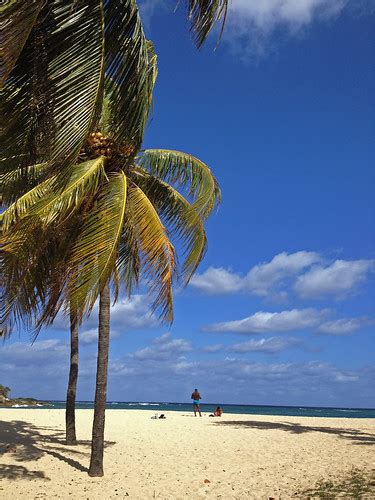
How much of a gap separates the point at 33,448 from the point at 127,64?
1132cm

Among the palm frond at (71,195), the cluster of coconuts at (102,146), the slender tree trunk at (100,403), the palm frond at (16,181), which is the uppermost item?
the cluster of coconuts at (102,146)

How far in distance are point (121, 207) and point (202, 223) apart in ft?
9.14

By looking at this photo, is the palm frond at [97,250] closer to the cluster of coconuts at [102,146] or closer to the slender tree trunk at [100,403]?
the cluster of coconuts at [102,146]

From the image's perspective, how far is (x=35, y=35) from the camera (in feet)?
19.7

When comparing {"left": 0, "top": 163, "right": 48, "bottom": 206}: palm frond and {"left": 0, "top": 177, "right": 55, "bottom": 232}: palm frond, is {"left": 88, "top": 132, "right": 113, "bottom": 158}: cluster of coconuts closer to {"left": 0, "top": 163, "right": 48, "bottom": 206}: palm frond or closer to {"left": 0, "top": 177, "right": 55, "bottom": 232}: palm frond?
{"left": 0, "top": 163, "right": 48, "bottom": 206}: palm frond

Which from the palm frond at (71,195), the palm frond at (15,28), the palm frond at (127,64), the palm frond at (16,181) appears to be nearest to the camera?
the palm frond at (15,28)

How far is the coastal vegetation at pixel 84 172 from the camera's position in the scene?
19.7ft

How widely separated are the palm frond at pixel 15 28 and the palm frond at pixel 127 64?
1085 mm

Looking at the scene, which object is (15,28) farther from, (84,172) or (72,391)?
(72,391)

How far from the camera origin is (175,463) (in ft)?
42.0

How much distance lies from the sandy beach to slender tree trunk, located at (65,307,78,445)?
0.41 m

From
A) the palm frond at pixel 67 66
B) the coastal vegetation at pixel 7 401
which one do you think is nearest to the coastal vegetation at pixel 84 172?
the palm frond at pixel 67 66

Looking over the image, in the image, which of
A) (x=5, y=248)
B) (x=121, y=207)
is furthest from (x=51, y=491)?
(x=121, y=207)

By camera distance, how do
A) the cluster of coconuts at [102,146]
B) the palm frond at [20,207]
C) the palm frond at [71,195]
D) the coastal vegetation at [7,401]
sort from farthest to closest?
the coastal vegetation at [7,401], the cluster of coconuts at [102,146], the palm frond at [20,207], the palm frond at [71,195]
